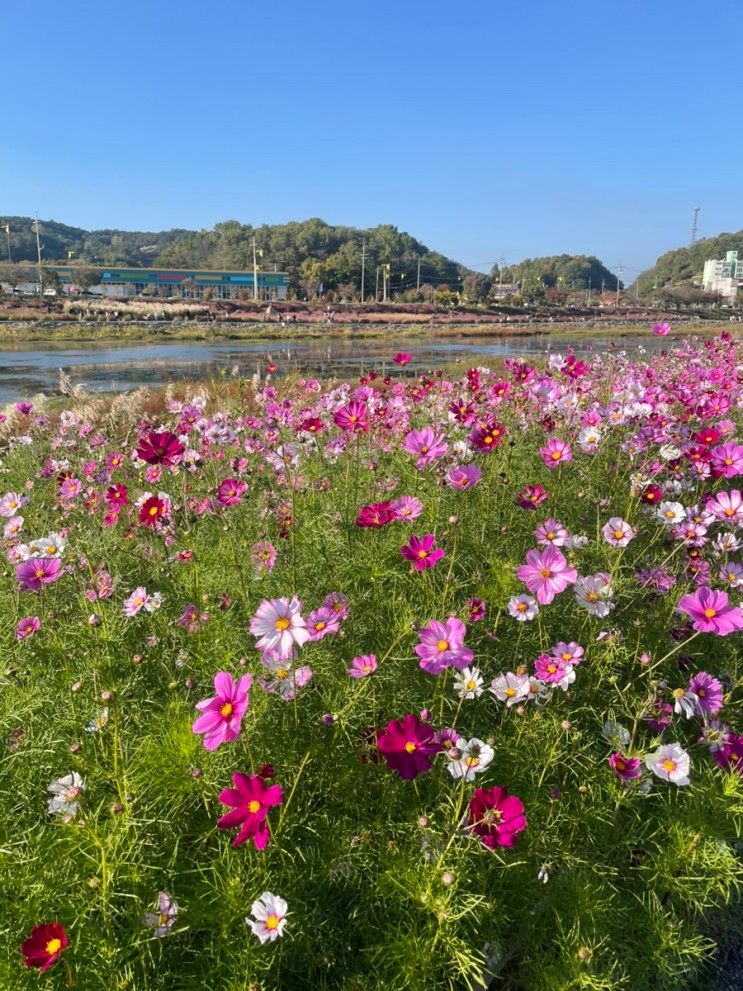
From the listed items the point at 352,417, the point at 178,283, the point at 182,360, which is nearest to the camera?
the point at 352,417

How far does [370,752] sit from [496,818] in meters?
0.40

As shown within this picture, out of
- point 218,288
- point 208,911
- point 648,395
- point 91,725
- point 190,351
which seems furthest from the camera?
point 218,288

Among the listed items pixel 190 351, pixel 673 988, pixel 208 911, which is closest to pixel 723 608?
pixel 673 988

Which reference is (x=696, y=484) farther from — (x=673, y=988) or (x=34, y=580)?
(x=34, y=580)

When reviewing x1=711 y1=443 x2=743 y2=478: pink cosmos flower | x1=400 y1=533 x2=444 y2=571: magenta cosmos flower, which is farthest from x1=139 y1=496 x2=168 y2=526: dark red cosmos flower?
x1=711 y1=443 x2=743 y2=478: pink cosmos flower

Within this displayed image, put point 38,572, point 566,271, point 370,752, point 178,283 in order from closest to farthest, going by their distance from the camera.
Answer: point 370,752, point 38,572, point 178,283, point 566,271

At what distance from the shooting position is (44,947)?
0.94m

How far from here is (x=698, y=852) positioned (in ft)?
4.90

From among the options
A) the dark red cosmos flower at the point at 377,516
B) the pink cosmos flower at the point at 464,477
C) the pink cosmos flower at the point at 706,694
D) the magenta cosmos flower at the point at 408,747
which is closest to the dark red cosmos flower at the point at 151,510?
the dark red cosmos flower at the point at 377,516

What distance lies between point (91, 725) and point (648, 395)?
2.75 meters

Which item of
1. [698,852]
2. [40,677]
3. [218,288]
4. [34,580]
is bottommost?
[698,852]

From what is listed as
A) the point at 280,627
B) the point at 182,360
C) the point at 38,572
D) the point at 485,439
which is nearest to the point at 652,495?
the point at 485,439

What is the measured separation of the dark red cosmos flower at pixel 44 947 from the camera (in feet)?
3.02

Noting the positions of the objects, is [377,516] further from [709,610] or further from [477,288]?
[477,288]
